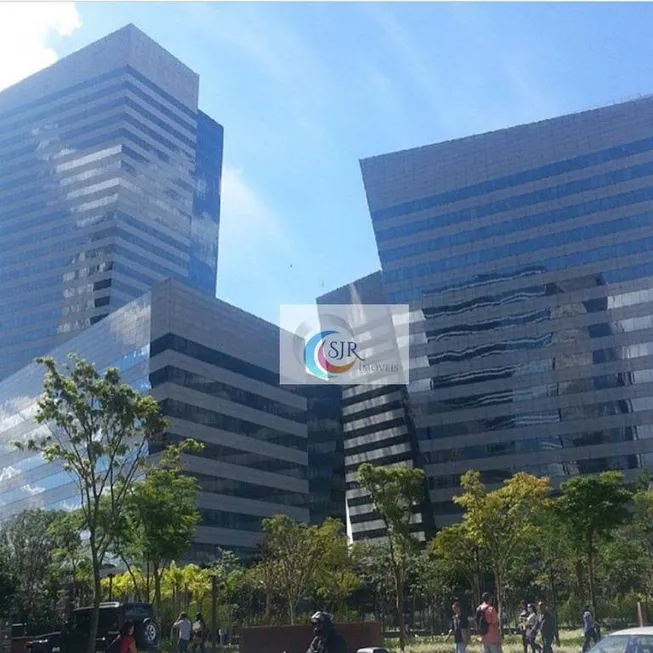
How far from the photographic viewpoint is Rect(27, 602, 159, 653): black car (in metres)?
24.7

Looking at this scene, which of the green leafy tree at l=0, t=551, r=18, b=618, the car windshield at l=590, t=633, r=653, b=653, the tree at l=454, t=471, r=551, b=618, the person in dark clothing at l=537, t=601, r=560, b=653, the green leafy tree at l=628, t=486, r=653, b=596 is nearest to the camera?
the car windshield at l=590, t=633, r=653, b=653

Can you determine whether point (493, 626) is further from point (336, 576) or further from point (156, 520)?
point (336, 576)

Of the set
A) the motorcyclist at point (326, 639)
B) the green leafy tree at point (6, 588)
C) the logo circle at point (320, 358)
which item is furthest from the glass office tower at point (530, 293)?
the motorcyclist at point (326, 639)

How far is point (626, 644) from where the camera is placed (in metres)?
9.46

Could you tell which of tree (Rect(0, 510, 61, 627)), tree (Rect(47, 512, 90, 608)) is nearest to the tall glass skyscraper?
tree (Rect(0, 510, 61, 627))

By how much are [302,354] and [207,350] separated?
52.2 ft

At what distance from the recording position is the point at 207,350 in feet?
213

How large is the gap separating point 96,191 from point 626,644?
109 m

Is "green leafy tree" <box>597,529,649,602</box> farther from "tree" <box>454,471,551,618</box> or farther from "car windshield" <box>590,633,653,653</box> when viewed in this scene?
"car windshield" <box>590,633,653,653</box>

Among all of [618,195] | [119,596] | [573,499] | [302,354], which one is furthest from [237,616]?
[618,195]

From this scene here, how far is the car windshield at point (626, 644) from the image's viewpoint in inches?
366

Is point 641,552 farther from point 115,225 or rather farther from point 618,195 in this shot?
point 115,225

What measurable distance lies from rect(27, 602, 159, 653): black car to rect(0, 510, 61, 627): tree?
2464 centimetres

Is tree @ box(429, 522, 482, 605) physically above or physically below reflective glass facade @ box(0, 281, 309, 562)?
below
